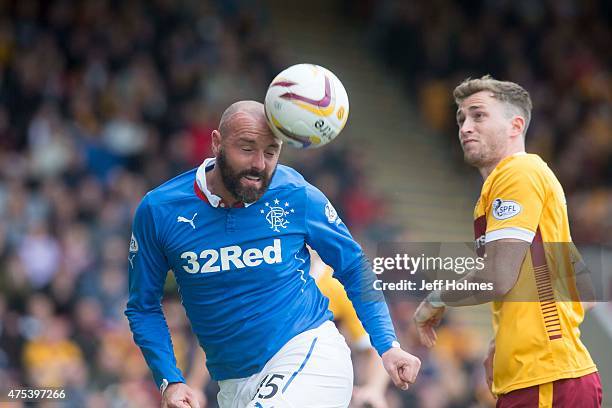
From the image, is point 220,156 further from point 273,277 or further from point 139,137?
point 139,137

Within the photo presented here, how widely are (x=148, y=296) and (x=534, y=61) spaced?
12914 mm

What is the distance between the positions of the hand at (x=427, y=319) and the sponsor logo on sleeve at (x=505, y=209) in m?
0.68

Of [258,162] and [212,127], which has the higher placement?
[212,127]

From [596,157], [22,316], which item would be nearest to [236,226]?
[22,316]

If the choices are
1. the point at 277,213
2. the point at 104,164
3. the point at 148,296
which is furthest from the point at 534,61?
the point at 148,296

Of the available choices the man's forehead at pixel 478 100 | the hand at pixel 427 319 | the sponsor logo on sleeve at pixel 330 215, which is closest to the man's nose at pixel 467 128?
the man's forehead at pixel 478 100

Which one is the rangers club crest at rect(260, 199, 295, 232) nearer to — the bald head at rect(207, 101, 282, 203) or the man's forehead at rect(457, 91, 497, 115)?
the bald head at rect(207, 101, 282, 203)

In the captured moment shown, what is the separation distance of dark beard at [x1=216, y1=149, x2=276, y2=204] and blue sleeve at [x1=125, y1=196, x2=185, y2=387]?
0.45m

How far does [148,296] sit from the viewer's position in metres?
6.06

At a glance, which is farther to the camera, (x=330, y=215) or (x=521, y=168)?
(x=330, y=215)

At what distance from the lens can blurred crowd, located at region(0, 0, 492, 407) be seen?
11.1m

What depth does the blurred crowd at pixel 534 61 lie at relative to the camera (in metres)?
16.0

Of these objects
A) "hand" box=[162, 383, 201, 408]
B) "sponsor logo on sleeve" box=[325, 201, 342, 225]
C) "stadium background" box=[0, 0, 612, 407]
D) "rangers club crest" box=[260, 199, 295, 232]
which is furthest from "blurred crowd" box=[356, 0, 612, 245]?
"hand" box=[162, 383, 201, 408]

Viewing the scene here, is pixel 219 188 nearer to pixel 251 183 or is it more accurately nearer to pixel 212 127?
pixel 251 183
